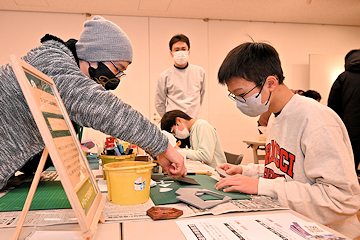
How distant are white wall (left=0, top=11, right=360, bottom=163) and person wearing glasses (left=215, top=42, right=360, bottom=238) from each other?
3.61 metres

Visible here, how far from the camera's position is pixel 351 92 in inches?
A: 106

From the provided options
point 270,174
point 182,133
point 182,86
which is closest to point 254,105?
point 270,174

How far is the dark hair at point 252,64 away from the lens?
46.2 inches

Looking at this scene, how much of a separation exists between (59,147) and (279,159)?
944mm

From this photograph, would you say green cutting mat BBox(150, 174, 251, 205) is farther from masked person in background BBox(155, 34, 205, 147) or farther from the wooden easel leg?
masked person in background BBox(155, 34, 205, 147)

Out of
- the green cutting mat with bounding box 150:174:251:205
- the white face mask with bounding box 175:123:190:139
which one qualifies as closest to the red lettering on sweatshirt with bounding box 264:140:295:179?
the green cutting mat with bounding box 150:174:251:205

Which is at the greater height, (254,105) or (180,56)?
(180,56)

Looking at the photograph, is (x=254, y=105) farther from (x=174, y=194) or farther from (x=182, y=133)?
(x=182, y=133)

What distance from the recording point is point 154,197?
0.93m

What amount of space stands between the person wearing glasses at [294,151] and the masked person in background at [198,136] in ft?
2.42

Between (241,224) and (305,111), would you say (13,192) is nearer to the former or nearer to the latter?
(241,224)

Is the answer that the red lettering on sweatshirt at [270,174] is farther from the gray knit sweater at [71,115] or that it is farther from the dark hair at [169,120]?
the dark hair at [169,120]

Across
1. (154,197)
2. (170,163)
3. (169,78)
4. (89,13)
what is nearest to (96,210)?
(154,197)

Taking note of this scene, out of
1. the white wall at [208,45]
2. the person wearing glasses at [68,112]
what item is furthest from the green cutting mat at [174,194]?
the white wall at [208,45]
